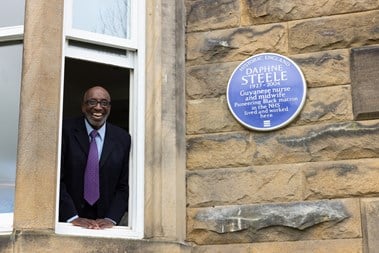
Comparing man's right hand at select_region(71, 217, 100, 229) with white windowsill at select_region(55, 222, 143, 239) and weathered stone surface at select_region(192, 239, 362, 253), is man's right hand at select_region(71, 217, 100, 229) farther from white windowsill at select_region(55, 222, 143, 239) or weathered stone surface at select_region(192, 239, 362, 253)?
weathered stone surface at select_region(192, 239, 362, 253)

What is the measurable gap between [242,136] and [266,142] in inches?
6.7

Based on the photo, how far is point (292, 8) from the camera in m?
5.28

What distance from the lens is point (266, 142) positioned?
201 inches

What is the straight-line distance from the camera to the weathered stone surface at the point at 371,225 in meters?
4.71

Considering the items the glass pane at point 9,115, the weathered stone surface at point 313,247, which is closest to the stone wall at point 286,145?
the weathered stone surface at point 313,247

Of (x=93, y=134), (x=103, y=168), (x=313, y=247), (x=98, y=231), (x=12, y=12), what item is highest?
(x=12, y=12)

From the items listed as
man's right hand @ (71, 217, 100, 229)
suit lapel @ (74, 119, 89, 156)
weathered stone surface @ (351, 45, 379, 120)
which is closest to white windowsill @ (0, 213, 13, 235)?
man's right hand @ (71, 217, 100, 229)

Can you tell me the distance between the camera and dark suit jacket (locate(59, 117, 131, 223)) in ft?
16.4

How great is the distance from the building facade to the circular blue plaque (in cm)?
6

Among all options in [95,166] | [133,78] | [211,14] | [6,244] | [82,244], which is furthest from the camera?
[211,14]

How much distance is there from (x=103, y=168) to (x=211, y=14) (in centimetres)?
132

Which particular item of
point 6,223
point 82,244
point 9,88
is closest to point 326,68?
point 82,244

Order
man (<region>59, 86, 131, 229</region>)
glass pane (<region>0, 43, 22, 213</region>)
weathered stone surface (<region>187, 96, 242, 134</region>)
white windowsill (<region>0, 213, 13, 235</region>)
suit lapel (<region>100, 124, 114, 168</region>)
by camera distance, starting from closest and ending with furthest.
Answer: white windowsill (<region>0, 213, 13, 235</region>)
glass pane (<region>0, 43, 22, 213</region>)
man (<region>59, 86, 131, 229</region>)
suit lapel (<region>100, 124, 114, 168</region>)
weathered stone surface (<region>187, 96, 242, 134</region>)

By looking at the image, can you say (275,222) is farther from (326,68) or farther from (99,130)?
(99,130)
